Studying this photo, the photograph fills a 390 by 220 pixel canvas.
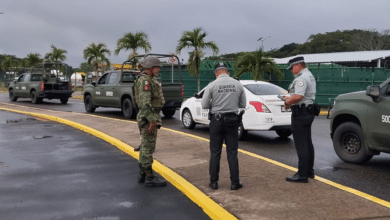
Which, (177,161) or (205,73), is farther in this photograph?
(205,73)

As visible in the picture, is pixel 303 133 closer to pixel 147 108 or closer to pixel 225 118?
pixel 225 118

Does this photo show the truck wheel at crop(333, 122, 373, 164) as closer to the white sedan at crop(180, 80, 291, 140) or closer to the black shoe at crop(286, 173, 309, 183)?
the white sedan at crop(180, 80, 291, 140)

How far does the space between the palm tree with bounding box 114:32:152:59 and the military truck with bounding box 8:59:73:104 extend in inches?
231

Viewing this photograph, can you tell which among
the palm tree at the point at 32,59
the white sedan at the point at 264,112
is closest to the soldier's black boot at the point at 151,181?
the white sedan at the point at 264,112

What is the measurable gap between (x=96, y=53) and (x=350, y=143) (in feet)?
104

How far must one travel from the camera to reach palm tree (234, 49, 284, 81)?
21594mm

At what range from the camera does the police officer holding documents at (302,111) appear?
5.93m

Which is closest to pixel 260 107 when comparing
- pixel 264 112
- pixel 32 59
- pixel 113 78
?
pixel 264 112

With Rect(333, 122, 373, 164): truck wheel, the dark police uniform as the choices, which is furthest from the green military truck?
the dark police uniform

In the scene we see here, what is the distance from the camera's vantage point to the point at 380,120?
6.98 metres

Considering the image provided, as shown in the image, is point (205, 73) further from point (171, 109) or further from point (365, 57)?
point (365, 57)

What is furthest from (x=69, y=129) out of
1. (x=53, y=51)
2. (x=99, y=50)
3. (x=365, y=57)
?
(x=365, y=57)

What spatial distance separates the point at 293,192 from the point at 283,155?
3.14m

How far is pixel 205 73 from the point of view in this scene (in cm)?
2566
